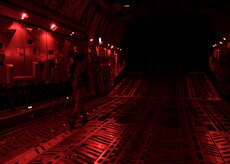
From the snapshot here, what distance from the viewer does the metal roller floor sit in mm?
6777

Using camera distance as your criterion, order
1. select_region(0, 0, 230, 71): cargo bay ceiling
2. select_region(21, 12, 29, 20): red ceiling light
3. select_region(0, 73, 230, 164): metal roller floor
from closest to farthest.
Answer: select_region(0, 73, 230, 164): metal roller floor, select_region(21, 12, 29, 20): red ceiling light, select_region(0, 0, 230, 71): cargo bay ceiling

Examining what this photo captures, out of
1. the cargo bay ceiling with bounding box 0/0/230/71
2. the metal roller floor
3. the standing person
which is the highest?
the cargo bay ceiling with bounding box 0/0/230/71

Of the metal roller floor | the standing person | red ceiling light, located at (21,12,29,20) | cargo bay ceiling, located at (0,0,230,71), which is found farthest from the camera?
cargo bay ceiling, located at (0,0,230,71)

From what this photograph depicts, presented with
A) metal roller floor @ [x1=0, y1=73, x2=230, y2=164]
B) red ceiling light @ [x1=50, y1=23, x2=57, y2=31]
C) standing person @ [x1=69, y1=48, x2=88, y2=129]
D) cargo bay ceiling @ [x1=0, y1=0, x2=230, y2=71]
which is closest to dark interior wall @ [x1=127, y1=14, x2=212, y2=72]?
cargo bay ceiling @ [x1=0, y1=0, x2=230, y2=71]

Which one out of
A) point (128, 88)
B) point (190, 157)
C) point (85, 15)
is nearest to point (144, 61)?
point (128, 88)

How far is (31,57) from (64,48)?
461 cm

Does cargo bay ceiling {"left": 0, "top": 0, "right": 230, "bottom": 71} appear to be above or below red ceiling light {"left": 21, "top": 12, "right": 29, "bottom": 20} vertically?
above

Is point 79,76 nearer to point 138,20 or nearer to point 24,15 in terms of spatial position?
point 24,15

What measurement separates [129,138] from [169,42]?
34.4 meters

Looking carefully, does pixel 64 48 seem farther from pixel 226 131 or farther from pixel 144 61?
pixel 144 61

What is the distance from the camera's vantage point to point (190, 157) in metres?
6.76

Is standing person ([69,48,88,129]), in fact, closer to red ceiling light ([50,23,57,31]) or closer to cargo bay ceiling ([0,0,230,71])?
cargo bay ceiling ([0,0,230,71])

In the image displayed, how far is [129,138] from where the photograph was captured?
8.65 metres

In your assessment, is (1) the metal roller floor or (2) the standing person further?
(2) the standing person
